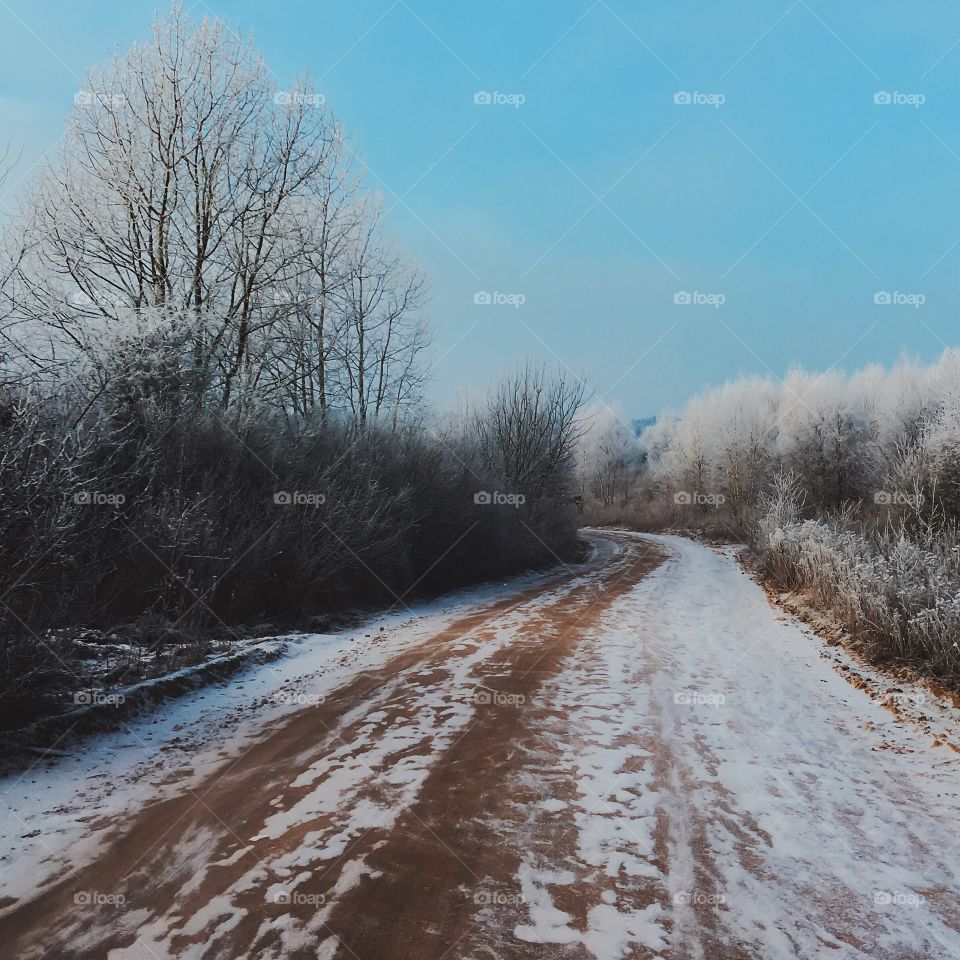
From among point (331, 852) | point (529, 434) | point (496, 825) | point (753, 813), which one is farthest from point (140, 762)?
point (529, 434)

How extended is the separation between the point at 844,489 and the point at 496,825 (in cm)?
4612

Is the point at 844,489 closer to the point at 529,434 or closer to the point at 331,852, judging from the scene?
the point at 529,434

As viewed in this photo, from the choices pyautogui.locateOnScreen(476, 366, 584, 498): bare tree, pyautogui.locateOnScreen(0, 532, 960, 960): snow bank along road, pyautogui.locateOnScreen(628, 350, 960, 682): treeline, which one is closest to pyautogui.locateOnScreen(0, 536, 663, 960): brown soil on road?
pyautogui.locateOnScreen(0, 532, 960, 960): snow bank along road

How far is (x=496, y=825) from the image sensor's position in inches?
155

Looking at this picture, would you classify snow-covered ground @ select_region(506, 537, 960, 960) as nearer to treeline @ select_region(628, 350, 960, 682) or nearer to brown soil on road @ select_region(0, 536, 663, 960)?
brown soil on road @ select_region(0, 536, 663, 960)

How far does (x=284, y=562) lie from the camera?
38.3 feet

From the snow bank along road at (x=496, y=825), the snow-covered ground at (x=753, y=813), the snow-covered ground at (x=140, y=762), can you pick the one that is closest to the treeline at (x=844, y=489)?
the snow-covered ground at (x=753, y=813)

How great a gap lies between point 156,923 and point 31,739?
116 inches

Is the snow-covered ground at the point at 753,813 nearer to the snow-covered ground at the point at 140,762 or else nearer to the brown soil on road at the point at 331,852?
the brown soil on road at the point at 331,852

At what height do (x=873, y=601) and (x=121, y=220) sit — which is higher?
(x=121, y=220)

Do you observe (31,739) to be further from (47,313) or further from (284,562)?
(47,313)

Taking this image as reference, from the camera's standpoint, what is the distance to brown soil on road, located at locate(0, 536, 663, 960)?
2951mm

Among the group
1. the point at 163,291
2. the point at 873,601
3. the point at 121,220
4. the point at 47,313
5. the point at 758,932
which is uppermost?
the point at 121,220

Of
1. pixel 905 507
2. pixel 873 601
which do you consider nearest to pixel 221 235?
pixel 873 601
